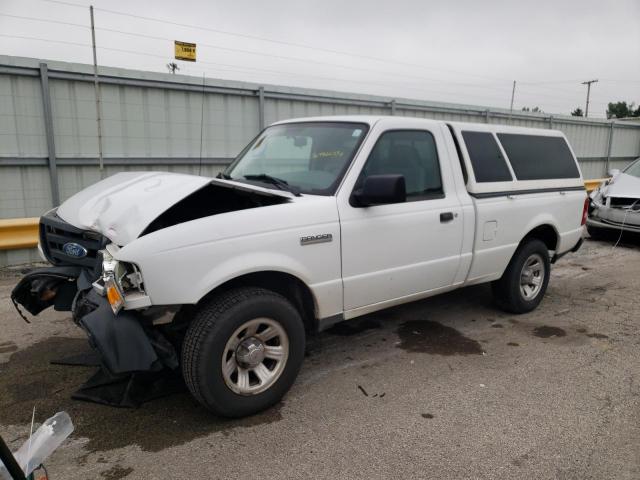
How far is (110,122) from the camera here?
7832mm

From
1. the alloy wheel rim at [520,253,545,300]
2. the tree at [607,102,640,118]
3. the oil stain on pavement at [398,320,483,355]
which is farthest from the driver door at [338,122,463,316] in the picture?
the tree at [607,102,640,118]

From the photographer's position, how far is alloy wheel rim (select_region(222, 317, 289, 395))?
3.10 metres

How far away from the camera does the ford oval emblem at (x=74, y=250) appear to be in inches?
134

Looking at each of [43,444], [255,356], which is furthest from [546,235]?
[43,444]

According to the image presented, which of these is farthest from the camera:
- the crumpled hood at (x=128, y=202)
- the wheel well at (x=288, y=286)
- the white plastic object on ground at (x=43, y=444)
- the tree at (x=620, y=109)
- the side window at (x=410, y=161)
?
the tree at (x=620, y=109)

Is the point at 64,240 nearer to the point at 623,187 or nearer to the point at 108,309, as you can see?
the point at 108,309

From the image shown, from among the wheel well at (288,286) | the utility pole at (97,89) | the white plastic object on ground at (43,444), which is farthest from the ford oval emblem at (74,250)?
the utility pole at (97,89)

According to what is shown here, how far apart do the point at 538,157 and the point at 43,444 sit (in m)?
5.14

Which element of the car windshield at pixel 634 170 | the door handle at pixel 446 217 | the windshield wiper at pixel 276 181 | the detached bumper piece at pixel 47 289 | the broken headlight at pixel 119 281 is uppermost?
the windshield wiper at pixel 276 181

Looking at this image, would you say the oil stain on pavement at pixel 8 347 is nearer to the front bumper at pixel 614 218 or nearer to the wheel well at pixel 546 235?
the wheel well at pixel 546 235

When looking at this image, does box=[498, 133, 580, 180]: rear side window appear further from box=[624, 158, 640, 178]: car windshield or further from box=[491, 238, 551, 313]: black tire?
box=[624, 158, 640, 178]: car windshield

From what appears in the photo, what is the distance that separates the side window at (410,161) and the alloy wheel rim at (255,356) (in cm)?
133

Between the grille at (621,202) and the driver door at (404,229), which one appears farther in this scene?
the grille at (621,202)

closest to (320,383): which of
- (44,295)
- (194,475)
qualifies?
(194,475)
